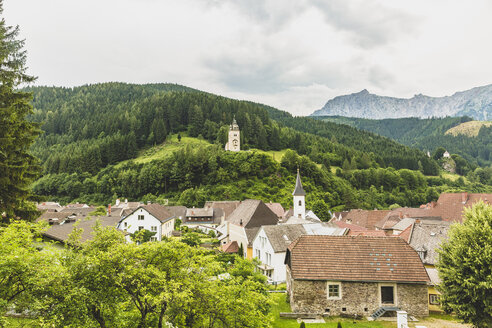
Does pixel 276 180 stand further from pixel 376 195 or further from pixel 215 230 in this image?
pixel 376 195

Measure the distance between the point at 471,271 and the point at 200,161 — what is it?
96616mm

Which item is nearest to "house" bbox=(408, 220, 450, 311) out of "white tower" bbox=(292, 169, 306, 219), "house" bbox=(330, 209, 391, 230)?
"white tower" bbox=(292, 169, 306, 219)

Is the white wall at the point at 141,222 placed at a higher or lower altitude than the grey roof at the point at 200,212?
lower

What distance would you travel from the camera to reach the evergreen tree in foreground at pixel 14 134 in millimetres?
17141

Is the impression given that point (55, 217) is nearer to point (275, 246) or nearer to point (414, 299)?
point (275, 246)

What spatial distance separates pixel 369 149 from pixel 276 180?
97.7m

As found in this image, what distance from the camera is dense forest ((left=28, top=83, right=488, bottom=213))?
Answer: 357 feet

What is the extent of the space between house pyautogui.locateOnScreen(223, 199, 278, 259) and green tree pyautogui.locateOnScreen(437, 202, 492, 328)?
2913 centimetres

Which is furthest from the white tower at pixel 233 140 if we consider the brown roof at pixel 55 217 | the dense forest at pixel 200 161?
the brown roof at pixel 55 217

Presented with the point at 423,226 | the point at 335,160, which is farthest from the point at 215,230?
the point at 335,160

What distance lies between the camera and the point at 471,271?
1942cm

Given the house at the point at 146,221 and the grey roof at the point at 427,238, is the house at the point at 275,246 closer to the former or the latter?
the grey roof at the point at 427,238

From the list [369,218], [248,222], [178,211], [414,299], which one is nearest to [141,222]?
[248,222]

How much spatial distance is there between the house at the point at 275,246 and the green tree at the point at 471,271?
61.2 feet
